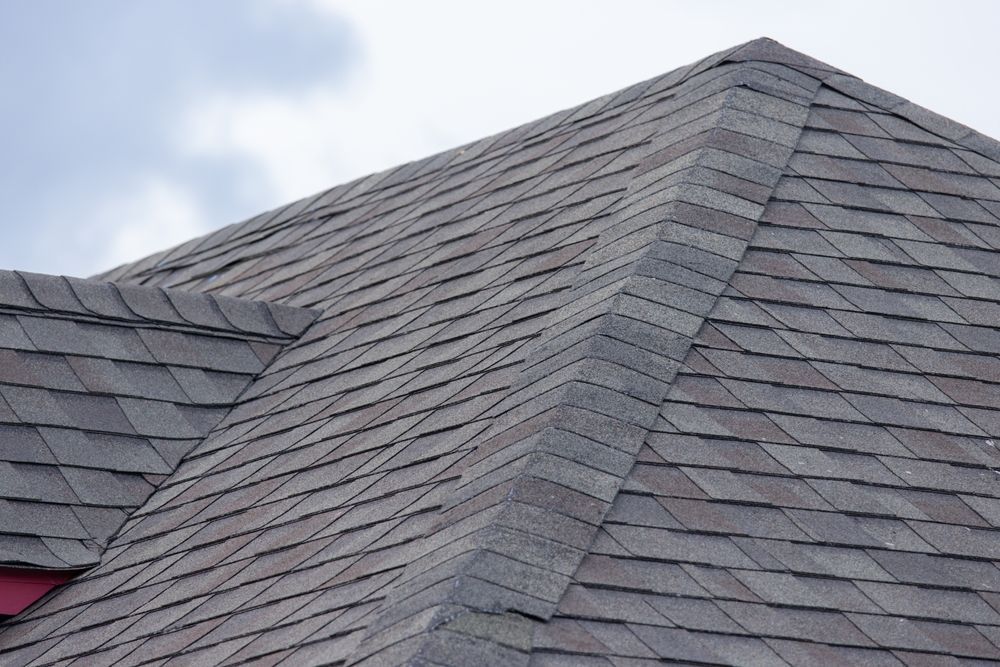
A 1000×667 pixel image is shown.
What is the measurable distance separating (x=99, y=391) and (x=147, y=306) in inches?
37.9

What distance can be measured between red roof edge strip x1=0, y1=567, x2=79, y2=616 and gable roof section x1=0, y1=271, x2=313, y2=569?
0.28ft

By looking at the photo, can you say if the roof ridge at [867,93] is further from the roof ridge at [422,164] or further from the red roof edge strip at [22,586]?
the red roof edge strip at [22,586]

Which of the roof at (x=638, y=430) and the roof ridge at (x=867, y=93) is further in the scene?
the roof ridge at (x=867, y=93)

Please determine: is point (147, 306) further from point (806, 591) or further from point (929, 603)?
point (929, 603)

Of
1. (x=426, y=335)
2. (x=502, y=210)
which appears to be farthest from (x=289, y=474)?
(x=502, y=210)

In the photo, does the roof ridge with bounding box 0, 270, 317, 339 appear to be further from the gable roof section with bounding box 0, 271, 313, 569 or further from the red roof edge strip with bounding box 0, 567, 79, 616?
the red roof edge strip with bounding box 0, 567, 79, 616

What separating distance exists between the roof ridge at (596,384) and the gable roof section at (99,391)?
102 inches

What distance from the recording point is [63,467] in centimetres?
880

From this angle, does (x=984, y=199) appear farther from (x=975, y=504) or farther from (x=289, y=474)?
(x=289, y=474)

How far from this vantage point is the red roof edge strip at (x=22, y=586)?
8312mm

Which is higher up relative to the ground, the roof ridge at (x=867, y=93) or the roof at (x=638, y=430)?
the roof ridge at (x=867, y=93)

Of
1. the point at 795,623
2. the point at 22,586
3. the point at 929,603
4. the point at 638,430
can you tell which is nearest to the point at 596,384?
the point at 638,430

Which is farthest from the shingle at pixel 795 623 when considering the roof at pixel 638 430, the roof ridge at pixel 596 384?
the roof ridge at pixel 596 384

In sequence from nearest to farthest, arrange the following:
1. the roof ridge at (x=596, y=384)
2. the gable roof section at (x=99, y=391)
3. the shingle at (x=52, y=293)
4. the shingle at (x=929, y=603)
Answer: the roof ridge at (x=596, y=384) → the shingle at (x=929, y=603) → the gable roof section at (x=99, y=391) → the shingle at (x=52, y=293)
